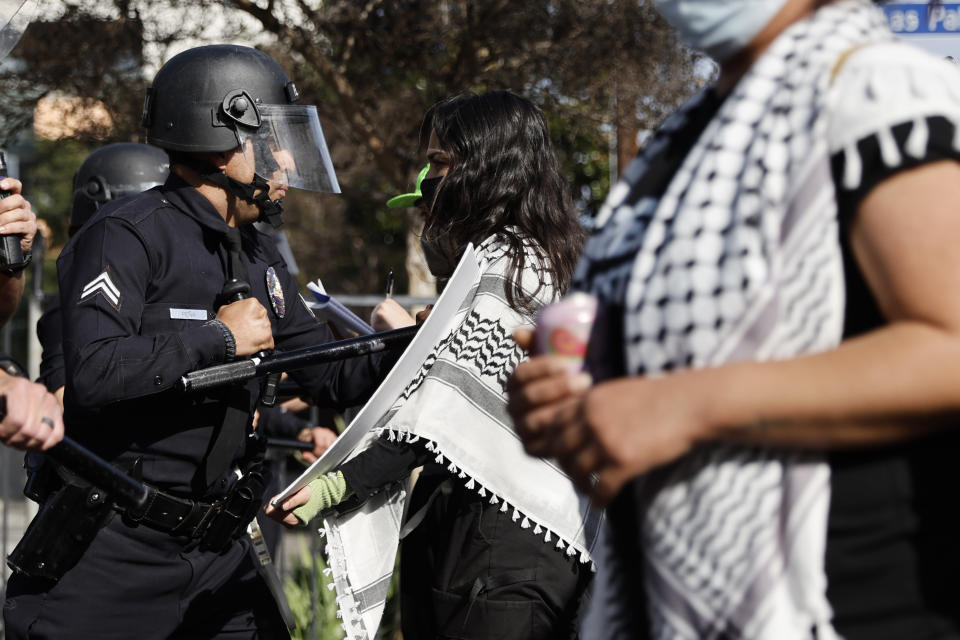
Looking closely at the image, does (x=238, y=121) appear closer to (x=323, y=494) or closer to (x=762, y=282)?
(x=323, y=494)

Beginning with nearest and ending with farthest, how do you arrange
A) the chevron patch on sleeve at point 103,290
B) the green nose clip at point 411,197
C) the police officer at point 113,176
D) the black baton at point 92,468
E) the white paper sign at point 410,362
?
the black baton at point 92,468
the white paper sign at point 410,362
the chevron patch on sleeve at point 103,290
the green nose clip at point 411,197
the police officer at point 113,176

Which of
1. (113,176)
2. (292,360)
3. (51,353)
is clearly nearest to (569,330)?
(292,360)

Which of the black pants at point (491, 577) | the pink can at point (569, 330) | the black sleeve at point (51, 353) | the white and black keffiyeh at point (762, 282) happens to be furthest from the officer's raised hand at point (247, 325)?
the white and black keffiyeh at point (762, 282)

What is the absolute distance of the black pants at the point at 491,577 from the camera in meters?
2.74

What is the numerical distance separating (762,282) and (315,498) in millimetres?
1945

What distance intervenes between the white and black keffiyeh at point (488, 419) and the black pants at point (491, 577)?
0.04 meters

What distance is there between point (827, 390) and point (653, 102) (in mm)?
5429

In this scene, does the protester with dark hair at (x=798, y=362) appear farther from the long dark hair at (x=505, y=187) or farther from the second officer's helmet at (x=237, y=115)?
the second officer's helmet at (x=237, y=115)

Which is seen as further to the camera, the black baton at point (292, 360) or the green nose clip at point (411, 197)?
the green nose clip at point (411, 197)

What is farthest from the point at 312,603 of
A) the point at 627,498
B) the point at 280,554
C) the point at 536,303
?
the point at 627,498

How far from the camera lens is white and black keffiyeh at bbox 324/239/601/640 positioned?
274cm

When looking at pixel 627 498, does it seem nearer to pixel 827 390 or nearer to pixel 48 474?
pixel 827 390

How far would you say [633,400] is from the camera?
48.7 inches

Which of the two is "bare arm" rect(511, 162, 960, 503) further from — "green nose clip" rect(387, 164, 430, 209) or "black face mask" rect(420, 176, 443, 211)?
"green nose clip" rect(387, 164, 430, 209)
